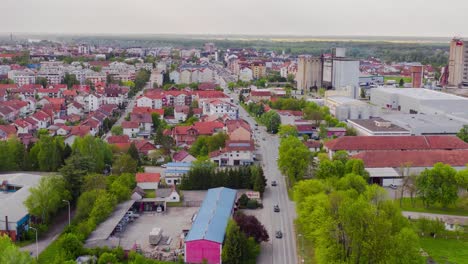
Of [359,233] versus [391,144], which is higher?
[359,233]

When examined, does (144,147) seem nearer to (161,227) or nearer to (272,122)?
(272,122)

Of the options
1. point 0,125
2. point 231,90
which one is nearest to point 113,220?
point 0,125

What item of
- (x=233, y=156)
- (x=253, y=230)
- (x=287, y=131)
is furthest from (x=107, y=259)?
(x=287, y=131)

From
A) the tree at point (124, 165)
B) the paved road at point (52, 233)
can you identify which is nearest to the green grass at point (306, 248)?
the paved road at point (52, 233)

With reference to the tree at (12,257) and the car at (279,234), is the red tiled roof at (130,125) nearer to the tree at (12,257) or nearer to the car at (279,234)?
the car at (279,234)

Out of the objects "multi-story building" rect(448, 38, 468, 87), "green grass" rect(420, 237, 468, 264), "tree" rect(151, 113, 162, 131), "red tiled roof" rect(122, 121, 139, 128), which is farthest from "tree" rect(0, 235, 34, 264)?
"multi-story building" rect(448, 38, 468, 87)

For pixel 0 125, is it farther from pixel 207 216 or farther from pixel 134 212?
pixel 207 216

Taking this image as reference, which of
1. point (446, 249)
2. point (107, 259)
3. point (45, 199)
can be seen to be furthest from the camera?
point (45, 199)
